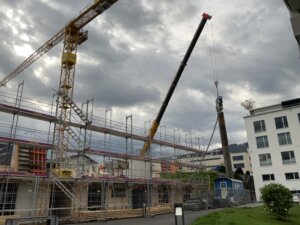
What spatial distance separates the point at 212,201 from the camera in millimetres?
32188

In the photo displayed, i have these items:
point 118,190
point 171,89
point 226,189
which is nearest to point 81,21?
point 171,89

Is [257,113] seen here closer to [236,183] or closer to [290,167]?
[290,167]

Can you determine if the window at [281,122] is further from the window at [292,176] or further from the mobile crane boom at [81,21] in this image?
the mobile crane boom at [81,21]

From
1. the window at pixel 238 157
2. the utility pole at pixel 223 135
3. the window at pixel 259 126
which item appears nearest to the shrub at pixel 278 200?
the window at pixel 259 126

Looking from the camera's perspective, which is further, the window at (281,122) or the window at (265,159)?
the window at (265,159)

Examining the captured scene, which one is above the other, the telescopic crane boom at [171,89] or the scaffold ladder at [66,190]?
the telescopic crane boom at [171,89]

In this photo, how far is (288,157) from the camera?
3953 centimetres

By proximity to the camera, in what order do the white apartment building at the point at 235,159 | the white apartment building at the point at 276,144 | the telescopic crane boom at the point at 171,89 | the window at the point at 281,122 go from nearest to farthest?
the telescopic crane boom at the point at 171,89, the white apartment building at the point at 276,144, the window at the point at 281,122, the white apartment building at the point at 235,159

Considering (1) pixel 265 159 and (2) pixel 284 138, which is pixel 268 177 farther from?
(2) pixel 284 138

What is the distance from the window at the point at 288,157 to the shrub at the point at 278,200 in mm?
24743

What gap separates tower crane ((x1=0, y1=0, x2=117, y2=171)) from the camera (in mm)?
25297

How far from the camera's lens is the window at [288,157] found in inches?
1543

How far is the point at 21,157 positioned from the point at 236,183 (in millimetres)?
27218

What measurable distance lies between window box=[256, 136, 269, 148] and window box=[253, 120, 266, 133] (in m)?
1.29
